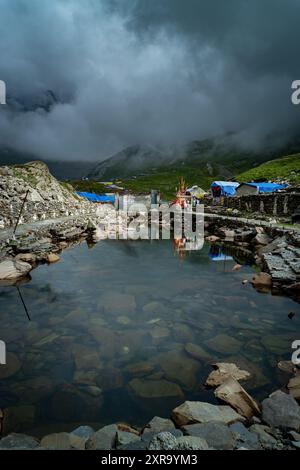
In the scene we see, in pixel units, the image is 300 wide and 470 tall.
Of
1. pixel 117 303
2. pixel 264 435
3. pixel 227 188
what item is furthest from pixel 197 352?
pixel 227 188

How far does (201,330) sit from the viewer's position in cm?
941

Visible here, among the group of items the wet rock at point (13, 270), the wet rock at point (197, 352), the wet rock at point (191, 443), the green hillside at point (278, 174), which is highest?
the green hillside at point (278, 174)

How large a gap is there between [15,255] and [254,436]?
51.5ft

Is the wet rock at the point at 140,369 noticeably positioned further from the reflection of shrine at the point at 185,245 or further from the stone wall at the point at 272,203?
the stone wall at the point at 272,203

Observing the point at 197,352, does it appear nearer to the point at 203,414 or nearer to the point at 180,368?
the point at 180,368

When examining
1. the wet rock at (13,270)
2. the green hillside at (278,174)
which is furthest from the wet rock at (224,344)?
the green hillside at (278,174)

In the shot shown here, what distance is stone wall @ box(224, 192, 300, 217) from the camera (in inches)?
1162

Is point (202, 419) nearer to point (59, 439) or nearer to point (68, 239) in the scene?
point (59, 439)

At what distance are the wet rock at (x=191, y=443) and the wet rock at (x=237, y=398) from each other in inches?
63.8

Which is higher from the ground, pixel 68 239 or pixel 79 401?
pixel 68 239

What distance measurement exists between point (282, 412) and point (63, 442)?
152 inches

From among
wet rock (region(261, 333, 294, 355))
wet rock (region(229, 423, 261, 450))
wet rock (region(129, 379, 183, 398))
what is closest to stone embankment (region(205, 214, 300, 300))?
wet rock (region(261, 333, 294, 355))

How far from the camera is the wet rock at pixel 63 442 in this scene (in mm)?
4340

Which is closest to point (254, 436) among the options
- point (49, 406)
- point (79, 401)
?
point (79, 401)
